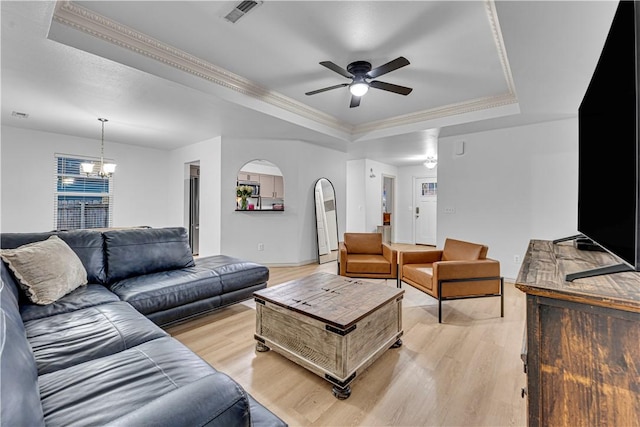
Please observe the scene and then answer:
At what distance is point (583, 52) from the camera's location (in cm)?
223

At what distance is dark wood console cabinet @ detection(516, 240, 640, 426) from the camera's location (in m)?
0.73

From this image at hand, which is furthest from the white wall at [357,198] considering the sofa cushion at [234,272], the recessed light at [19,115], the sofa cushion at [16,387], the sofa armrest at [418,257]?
the sofa cushion at [16,387]

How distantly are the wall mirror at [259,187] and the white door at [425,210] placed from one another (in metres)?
4.31

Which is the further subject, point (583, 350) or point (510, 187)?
point (510, 187)

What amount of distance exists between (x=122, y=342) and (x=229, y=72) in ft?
9.34

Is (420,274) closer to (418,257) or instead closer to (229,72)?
(418,257)

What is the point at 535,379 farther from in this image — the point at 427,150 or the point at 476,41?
the point at 427,150

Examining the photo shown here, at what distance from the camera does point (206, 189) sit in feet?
17.5

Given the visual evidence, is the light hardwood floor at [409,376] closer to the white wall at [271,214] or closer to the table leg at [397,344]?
the table leg at [397,344]

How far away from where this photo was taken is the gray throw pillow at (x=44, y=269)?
186cm

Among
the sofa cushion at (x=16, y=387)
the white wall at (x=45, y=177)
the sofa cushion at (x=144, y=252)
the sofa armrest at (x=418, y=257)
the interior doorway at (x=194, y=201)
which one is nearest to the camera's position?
the sofa cushion at (x=16, y=387)

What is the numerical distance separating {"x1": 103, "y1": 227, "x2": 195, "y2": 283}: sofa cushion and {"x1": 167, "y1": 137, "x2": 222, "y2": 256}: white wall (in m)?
1.98

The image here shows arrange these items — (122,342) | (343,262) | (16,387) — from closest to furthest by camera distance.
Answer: (16,387) < (122,342) < (343,262)

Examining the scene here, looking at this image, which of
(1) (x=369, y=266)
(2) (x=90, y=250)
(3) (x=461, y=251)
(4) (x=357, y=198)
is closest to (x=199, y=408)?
(2) (x=90, y=250)
